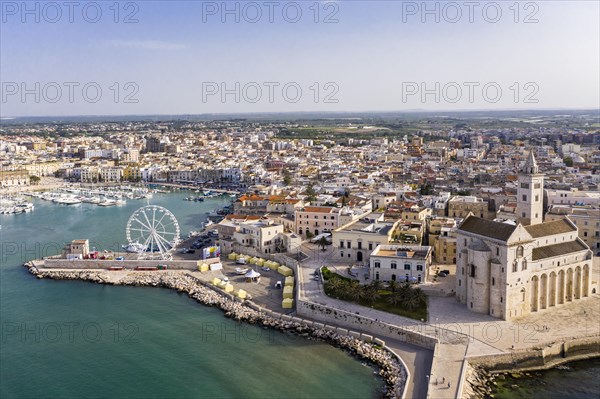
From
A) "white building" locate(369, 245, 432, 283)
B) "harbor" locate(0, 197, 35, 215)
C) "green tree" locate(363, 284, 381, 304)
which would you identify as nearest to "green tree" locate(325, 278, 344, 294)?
"green tree" locate(363, 284, 381, 304)

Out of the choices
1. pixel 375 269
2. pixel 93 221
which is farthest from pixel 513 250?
pixel 93 221

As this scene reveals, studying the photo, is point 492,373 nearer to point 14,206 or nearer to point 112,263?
point 112,263

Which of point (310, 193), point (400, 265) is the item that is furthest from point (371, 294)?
point (310, 193)

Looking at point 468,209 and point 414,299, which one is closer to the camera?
point 414,299

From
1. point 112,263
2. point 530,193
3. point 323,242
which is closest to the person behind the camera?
point 530,193

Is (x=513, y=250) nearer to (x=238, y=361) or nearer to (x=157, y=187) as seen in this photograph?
(x=238, y=361)
